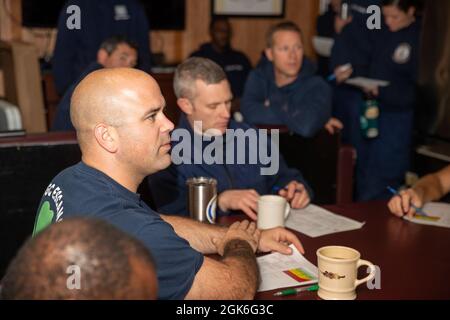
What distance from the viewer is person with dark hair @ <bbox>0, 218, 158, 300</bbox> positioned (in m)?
0.75

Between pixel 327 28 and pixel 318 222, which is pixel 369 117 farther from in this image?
pixel 318 222

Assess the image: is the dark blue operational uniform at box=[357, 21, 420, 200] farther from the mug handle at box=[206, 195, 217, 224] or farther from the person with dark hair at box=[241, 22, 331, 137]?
the mug handle at box=[206, 195, 217, 224]

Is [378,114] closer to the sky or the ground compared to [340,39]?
closer to the ground

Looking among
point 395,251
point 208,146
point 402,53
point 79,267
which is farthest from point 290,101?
point 79,267

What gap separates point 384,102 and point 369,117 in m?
0.24

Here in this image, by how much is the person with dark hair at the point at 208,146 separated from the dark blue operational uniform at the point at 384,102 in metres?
1.80

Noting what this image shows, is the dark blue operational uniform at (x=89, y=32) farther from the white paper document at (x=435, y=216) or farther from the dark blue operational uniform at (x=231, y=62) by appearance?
the white paper document at (x=435, y=216)

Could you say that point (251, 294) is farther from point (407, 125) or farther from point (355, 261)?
point (407, 125)

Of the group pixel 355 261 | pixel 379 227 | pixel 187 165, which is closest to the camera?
pixel 355 261

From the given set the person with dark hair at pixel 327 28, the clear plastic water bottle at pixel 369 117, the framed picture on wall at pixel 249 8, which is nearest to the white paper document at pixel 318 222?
the clear plastic water bottle at pixel 369 117

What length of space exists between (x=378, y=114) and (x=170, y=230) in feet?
9.65

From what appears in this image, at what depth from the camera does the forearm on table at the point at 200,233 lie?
1683 millimetres
